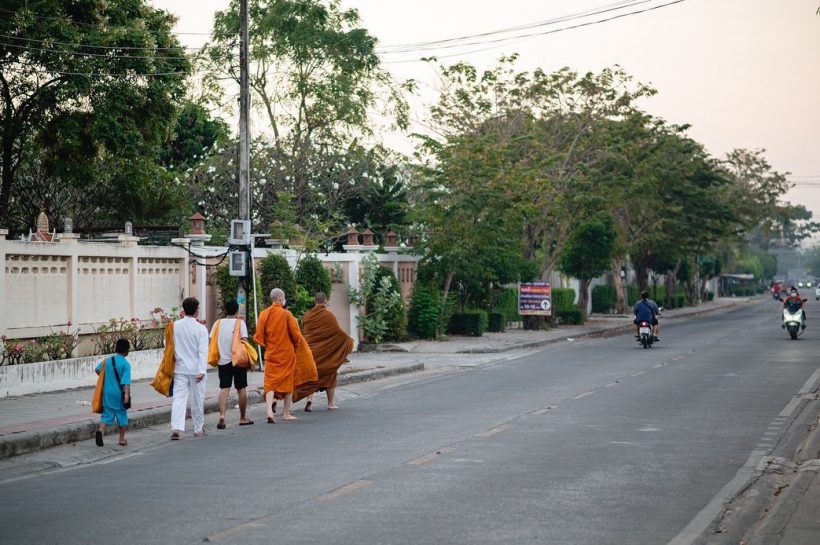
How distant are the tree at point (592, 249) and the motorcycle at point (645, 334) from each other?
52.6 feet

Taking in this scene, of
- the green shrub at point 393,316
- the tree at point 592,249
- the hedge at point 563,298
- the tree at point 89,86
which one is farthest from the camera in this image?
the hedge at point 563,298

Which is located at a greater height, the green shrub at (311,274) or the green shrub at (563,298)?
the green shrub at (311,274)

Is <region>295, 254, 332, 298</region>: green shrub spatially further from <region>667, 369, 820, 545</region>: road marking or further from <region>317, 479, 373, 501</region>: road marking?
<region>317, 479, 373, 501</region>: road marking

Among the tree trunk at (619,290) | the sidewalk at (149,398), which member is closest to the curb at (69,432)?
the sidewalk at (149,398)

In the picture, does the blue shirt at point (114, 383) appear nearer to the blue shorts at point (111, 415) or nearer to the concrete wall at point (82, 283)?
the blue shorts at point (111, 415)

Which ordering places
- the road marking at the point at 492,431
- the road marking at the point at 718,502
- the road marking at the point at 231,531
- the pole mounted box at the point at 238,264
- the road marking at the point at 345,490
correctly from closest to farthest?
the road marking at the point at 231,531 < the road marking at the point at 718,502 < the road marking at the point at 345,490 < the road marking at the point at 492,431 < the pole mounted box at the point at 238,264

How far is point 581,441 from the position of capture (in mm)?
14008

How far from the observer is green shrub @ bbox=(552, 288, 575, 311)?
5469 centimetres

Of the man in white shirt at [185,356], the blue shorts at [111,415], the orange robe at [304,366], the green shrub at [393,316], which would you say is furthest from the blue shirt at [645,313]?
the blue shorts at [111,415]

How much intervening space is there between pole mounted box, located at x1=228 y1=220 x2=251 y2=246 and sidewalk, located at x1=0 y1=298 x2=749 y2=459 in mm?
2792

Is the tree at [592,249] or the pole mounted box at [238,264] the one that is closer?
the pole mounted box at [238,264]

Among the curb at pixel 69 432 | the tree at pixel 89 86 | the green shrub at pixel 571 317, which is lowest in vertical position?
the curb at pixel 69 432

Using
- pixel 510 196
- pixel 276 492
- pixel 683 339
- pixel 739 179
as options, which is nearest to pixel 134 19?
pixel 510 196

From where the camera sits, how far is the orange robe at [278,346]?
1677 cm
